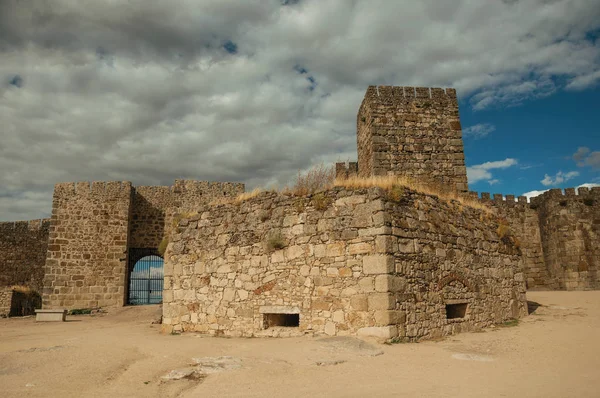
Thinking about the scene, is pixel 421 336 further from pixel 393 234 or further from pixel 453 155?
pixel 453 155

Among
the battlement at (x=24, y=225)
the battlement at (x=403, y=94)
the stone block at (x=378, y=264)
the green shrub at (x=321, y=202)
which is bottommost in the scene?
the stone block at (x=378, y=264)

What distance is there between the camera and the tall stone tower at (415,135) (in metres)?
13.2

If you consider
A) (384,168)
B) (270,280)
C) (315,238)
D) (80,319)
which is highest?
(384,168)

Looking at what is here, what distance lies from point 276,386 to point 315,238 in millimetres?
3825

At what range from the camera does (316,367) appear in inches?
242

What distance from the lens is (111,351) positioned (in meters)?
7.51

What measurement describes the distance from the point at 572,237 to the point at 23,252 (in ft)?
97.4

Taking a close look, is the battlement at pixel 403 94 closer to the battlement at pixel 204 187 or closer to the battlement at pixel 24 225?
the battlement at pixel 204 187

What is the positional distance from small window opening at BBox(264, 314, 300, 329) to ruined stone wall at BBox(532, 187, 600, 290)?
18.1m

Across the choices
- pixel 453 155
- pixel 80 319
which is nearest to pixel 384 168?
pixel 453 155

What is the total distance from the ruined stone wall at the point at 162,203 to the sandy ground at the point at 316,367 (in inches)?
468

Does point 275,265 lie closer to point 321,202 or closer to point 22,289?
point 321,202

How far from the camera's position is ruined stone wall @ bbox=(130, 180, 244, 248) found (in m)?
20.8

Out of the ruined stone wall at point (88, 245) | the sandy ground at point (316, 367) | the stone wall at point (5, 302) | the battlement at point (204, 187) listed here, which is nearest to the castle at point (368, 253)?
the sandy ground at point (316, 367)
